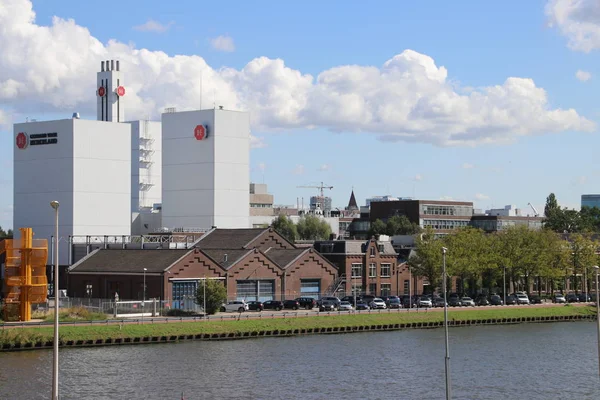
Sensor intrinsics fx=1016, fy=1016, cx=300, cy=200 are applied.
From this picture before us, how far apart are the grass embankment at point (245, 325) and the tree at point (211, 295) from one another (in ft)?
25.6

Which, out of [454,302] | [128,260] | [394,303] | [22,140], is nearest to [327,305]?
A: [394,303]

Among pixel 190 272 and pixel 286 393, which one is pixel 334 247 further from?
pixel 286 393

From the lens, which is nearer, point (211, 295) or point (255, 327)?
point (255, 327)

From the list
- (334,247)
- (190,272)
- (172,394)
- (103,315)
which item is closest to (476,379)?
(172,394)

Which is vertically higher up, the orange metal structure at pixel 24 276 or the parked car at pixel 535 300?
the orange metal structure at pixel 24 276

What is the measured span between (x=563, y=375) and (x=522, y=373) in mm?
2980

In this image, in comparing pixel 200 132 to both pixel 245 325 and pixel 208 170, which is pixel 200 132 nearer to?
pixel 208 170

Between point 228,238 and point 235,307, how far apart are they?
82.5ft

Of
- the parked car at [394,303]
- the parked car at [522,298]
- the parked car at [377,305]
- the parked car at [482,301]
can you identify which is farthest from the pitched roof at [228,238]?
the parked car at [522,298]

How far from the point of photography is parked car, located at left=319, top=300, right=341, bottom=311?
116125mm

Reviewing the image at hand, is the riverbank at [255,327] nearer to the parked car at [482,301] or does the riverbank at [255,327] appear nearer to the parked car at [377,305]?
the parked car at [377,305]

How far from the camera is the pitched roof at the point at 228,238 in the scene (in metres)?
136

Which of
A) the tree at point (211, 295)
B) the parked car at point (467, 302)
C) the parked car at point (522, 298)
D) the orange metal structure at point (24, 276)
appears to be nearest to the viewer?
the orange metal structure at point (24, 276)

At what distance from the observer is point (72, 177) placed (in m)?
158
